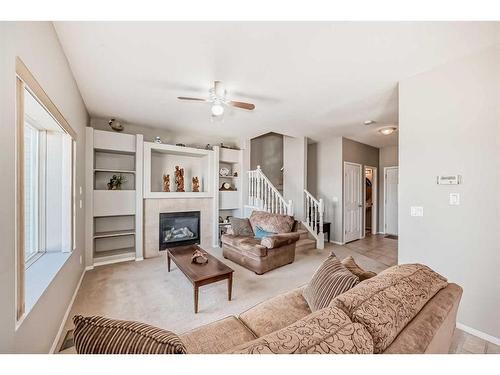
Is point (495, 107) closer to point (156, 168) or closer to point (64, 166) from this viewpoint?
point (64, 166)

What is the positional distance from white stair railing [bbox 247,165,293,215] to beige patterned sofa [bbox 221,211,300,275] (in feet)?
2.58

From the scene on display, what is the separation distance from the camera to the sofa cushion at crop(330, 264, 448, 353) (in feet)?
2.70

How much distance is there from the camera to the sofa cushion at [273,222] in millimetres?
3641

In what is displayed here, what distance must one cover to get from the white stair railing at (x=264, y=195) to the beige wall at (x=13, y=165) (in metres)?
3.56

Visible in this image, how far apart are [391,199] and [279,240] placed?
14.8ft

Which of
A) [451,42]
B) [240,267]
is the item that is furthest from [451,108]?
[240,267]

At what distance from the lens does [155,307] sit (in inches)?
88.3

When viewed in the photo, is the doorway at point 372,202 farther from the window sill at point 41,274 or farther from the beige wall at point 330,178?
the window sill at point 41,274

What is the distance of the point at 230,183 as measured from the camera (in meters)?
5.30

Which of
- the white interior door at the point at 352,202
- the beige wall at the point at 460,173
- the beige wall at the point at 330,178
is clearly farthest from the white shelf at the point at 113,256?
the white interior door at the point at 352,202

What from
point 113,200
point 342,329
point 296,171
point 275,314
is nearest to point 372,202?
point 296,171

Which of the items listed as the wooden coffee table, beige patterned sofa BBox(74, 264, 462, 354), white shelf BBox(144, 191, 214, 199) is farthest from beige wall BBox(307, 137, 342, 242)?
beige patterned sofa BBox(74, 264, 462, 354)

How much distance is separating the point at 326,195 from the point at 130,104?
4639 millimetres

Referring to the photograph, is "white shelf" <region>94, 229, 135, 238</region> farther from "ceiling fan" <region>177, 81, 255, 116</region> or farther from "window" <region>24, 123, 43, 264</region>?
"ceiling fan" <region>177, 81, 255, 116</region>
